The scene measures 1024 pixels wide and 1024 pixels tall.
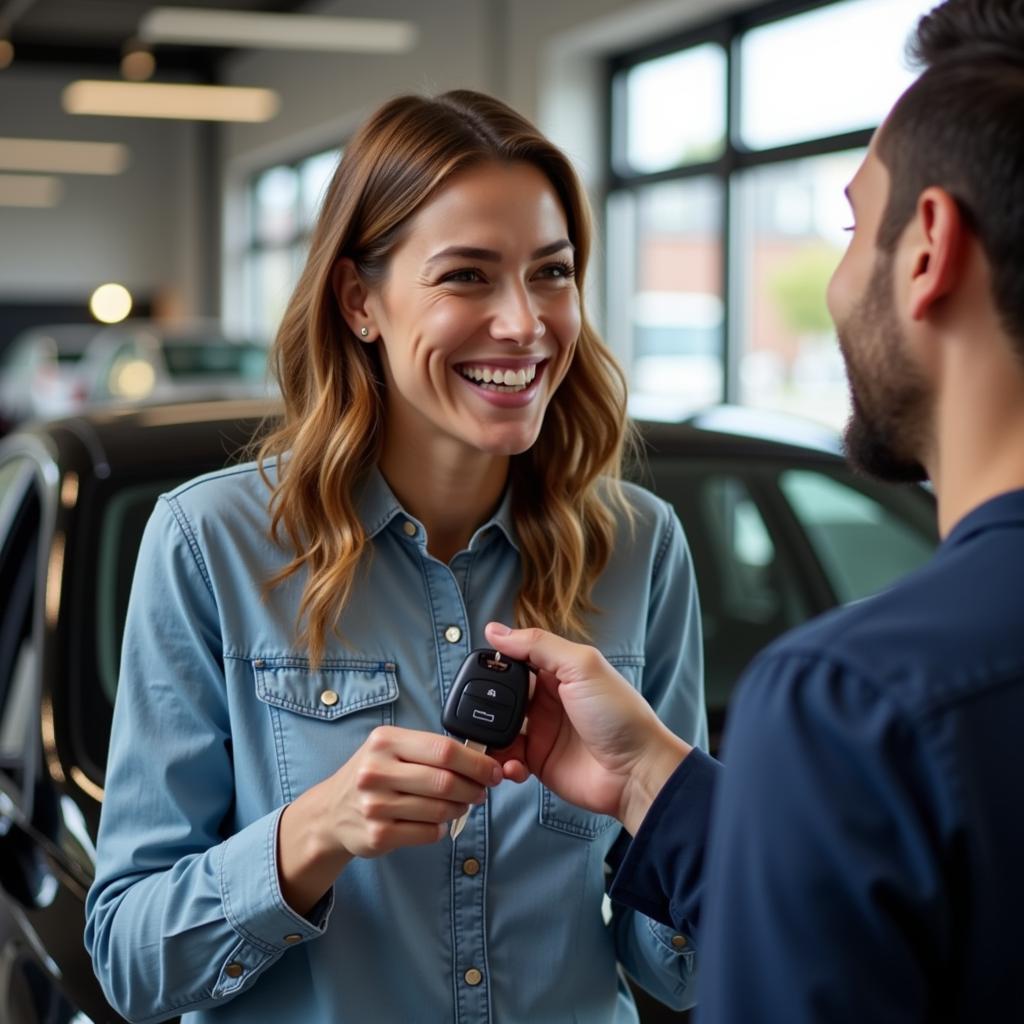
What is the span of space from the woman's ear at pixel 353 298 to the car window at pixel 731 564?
2.88 feet

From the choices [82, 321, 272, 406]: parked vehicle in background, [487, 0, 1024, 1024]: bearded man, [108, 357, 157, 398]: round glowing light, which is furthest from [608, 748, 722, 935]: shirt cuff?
[108, 357, 157, 398]: round glowing light

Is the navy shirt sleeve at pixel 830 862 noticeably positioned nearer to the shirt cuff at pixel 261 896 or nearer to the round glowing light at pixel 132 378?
the shirt cuff at pixel 261 896

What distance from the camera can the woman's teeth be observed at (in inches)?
63.4

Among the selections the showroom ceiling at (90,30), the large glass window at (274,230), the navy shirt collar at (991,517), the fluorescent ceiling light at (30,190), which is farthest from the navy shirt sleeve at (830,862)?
the fluorescent ceiling light at (30,190)

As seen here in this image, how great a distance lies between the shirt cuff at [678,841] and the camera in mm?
Result: 1338

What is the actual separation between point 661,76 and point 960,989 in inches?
349

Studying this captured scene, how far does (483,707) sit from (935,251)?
0.66 meters

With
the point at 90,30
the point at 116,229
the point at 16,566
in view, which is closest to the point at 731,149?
the point at 16,566

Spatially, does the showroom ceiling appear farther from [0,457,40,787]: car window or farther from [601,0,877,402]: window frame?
[0,457,40,787]: car window

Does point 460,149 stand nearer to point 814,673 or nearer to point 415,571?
point 415,571

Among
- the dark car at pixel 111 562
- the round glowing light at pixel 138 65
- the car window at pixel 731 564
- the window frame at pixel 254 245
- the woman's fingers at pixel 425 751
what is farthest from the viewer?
the round glowing light at pixel 138 65

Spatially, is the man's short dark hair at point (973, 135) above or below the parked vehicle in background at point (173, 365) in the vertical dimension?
above

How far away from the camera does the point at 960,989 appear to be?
826 mm

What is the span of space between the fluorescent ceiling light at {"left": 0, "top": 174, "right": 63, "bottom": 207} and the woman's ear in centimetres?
1829
